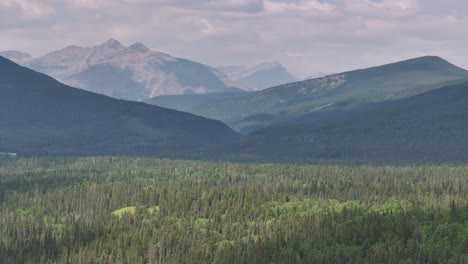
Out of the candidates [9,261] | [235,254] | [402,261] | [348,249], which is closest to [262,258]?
[235,254]

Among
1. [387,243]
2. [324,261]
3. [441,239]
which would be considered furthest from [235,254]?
[441,239]

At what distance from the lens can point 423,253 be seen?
624 feet

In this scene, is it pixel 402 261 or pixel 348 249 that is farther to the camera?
pixel 348 249

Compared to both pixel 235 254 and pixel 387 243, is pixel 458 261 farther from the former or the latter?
pixel 235 254

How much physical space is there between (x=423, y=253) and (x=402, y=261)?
14.6 metres

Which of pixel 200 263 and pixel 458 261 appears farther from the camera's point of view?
pixel 200 263

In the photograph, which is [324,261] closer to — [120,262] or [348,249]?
[348,249]

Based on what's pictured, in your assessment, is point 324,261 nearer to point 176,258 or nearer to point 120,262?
point 176,258

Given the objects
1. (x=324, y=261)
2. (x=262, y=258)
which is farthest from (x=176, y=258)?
(x=324, y=261)

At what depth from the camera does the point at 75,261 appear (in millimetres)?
194750

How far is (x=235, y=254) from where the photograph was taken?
19662 cm

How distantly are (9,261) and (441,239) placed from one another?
114 metres

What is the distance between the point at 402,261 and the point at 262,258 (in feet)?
120

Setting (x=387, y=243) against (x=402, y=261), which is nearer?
(x=402, y=261)
